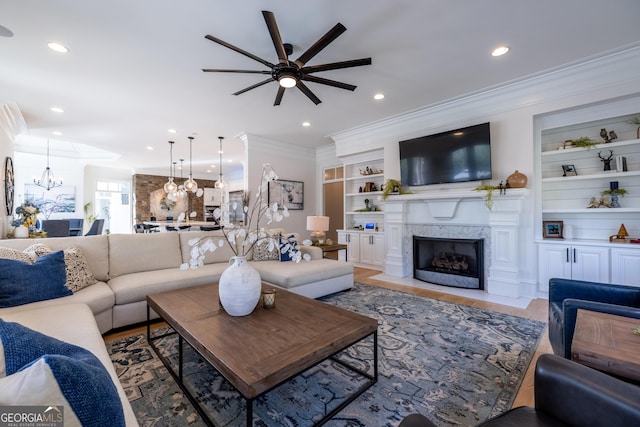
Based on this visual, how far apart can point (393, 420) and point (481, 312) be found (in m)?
2.16

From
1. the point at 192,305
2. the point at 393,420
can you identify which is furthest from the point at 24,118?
the point at 393,420

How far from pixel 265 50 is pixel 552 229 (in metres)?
4.29

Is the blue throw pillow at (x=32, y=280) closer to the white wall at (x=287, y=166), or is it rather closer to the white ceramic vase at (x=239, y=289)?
the white ceramic vase at (x=239, y=289)

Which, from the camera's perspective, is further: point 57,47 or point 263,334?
point 57,47

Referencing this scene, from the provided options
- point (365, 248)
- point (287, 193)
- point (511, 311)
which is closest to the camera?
point (511, 311)

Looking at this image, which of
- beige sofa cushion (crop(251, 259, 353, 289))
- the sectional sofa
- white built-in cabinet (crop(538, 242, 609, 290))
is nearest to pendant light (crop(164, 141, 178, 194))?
the sectional sofa

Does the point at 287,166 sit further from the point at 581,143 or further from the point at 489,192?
the point at 581,143

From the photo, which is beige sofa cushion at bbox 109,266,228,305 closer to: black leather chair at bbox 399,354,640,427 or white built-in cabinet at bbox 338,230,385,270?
black leather chair at bbox 399,354,640,427

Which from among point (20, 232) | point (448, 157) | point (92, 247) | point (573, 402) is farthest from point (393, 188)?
point (20, 232)

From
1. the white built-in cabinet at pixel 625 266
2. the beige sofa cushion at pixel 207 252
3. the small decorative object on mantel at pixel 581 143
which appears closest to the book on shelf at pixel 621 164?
the small decorative object on mantel at pixel 581 143

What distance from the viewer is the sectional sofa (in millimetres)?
1793

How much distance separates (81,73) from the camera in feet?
10.6

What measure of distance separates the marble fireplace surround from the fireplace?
0.28ft

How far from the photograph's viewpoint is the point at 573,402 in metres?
0.98
